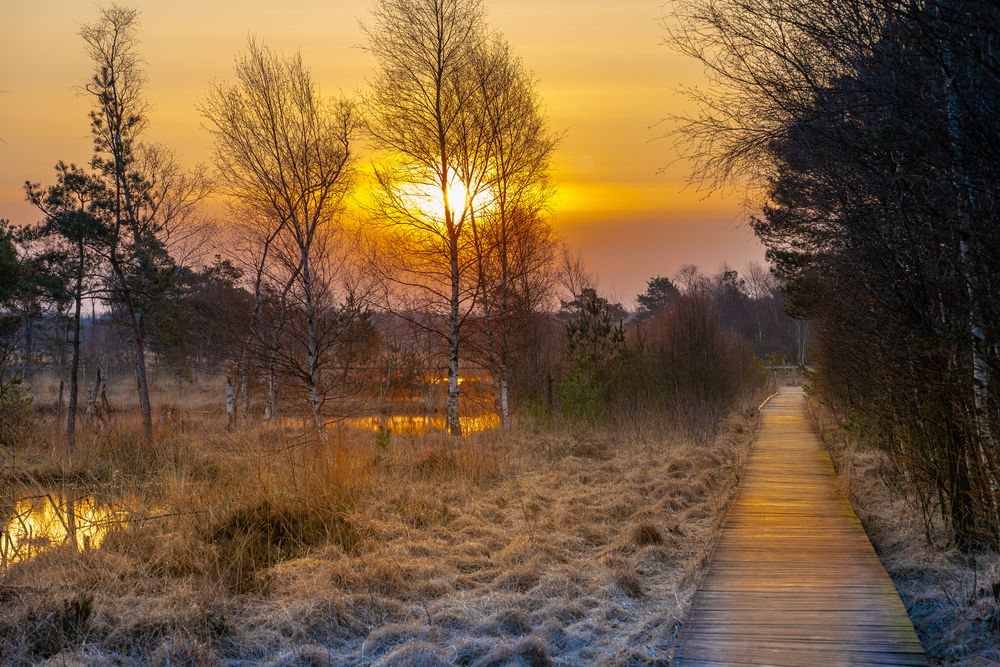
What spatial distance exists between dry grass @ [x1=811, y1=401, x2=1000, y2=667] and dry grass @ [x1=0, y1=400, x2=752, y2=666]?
1.63m

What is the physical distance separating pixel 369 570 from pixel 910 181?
16.7ft

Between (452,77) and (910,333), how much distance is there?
44.4ft

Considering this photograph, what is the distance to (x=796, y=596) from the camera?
19.2 feet

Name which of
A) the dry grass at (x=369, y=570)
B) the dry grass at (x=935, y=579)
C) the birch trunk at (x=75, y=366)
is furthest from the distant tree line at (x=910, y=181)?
the birch trunk at (x=75, y=366)

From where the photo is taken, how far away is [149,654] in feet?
17.5

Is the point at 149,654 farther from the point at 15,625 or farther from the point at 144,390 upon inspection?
the point at 144,390

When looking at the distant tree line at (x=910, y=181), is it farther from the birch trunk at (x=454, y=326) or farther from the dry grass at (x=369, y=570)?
the birch trunk at (x=454, y=326)

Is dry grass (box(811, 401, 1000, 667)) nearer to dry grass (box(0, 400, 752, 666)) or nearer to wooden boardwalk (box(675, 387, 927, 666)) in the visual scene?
wooden boardwalk (box(675, 387, 927, 666))

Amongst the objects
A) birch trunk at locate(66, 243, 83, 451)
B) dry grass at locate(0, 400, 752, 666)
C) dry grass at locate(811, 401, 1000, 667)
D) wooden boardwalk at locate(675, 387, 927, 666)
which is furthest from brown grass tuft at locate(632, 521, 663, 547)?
birch trunk at locate(66, 243, 83, 451)

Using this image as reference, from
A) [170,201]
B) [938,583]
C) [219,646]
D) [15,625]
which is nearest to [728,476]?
[938,583]

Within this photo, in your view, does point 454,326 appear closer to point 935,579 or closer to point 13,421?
point 13,421

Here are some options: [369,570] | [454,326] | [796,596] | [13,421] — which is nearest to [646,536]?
[796,596]

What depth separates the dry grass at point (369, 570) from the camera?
A: 18.0 ft

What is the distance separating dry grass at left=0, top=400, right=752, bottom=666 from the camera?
5500 mm
